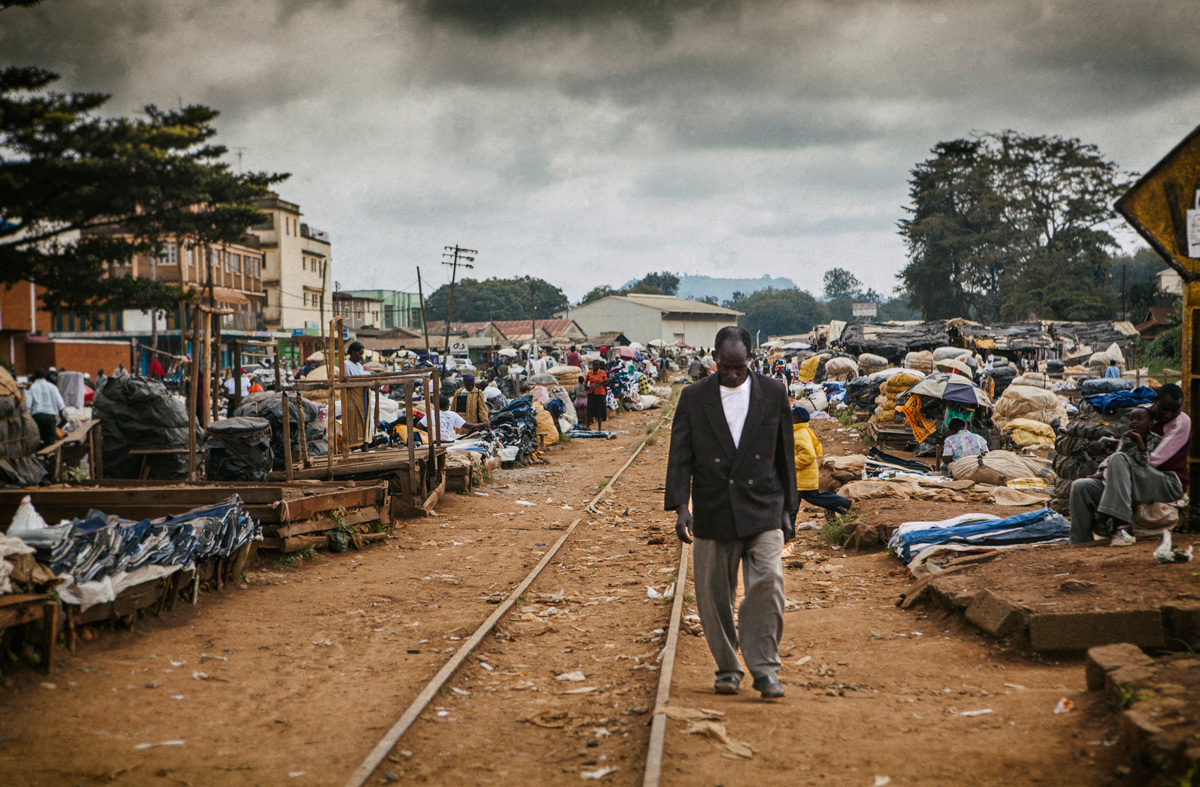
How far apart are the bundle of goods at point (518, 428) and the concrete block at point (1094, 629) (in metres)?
13.9

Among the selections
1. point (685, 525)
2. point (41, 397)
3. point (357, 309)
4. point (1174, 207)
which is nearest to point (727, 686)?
point (685, 525)

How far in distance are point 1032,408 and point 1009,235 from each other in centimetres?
5123

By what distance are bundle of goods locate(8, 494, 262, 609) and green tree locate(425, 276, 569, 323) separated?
9704 cm

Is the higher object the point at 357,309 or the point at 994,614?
the point at 357,309

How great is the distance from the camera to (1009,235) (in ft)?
210

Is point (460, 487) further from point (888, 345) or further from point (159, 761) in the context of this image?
point (888, 345)

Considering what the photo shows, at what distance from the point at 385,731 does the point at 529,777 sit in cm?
97

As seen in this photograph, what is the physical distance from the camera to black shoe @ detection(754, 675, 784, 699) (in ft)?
17.0

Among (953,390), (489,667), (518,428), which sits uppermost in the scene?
(953,390)

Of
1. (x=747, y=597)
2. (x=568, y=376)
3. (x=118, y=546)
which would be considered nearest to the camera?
(x=747, y=597)

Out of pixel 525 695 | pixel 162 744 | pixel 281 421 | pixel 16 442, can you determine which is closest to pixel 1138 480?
pixel 525 695

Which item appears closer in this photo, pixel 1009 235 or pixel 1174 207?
pixel 1174 207

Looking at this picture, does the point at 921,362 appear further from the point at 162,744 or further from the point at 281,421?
the point at 162,744

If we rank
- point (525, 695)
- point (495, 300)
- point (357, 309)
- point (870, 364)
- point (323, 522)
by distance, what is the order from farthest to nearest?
point (495, 300) → point (357, 309) → point (870, 364) → point (323, 522) → point (525, 695)
